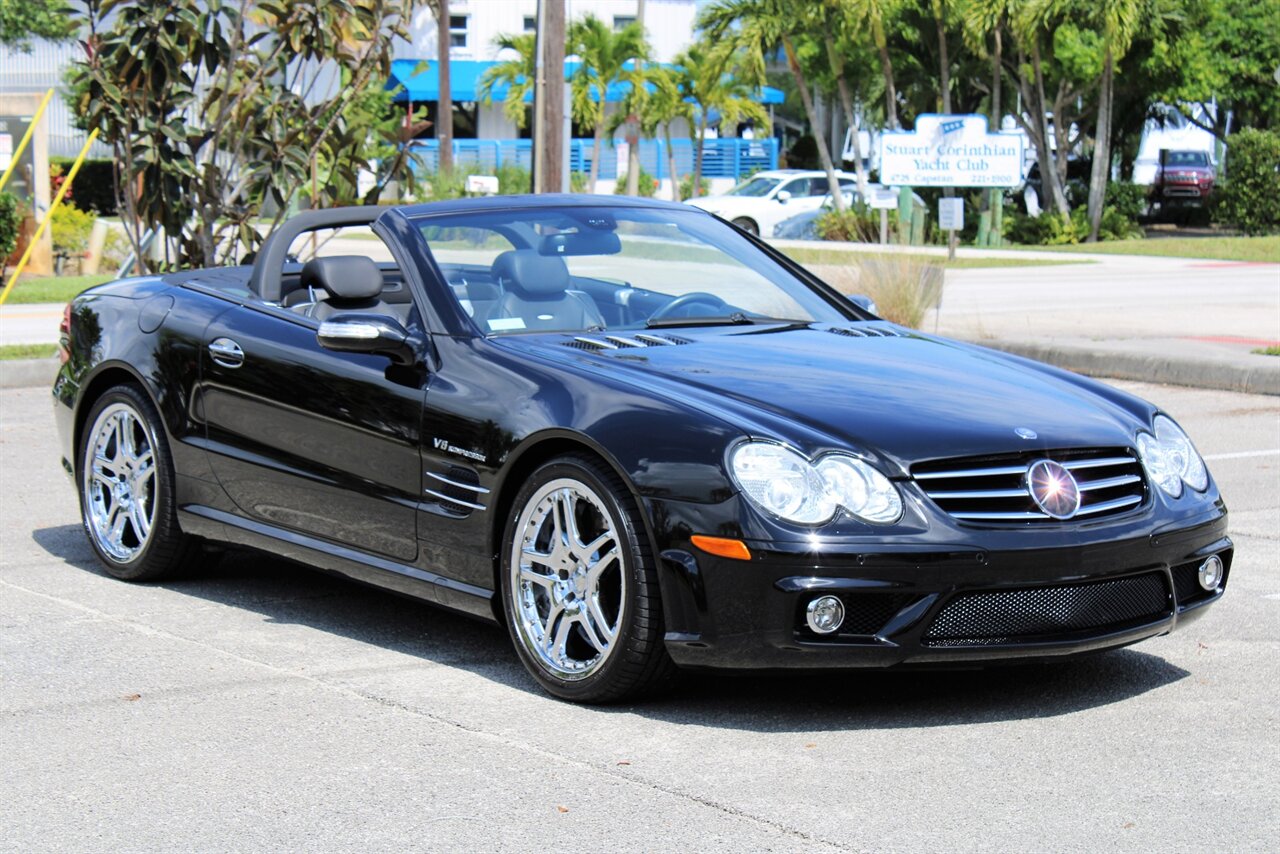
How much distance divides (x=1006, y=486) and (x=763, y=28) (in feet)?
107

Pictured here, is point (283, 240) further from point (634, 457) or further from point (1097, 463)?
point (1097, 463)

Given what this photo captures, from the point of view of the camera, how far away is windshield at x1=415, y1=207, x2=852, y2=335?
20.0ft

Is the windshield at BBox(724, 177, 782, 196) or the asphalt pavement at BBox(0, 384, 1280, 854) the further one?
the windshield at BBox(724, 177, 782, 196)

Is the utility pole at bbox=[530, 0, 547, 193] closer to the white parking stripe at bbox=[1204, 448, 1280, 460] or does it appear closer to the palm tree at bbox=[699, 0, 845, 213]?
the white parking stripe at bbox=[1204, 448, 1280, 460]

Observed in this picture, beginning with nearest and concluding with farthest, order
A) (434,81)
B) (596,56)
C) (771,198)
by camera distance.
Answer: (771,198) → (596,56) → (434,81)

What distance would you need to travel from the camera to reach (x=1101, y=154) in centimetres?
3625

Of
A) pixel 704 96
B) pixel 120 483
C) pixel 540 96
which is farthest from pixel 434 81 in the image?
pixel 120 483

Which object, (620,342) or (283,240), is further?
(283,240)

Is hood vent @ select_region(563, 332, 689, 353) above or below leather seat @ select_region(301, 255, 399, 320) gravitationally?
below

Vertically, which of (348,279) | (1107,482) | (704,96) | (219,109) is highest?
(704,96)

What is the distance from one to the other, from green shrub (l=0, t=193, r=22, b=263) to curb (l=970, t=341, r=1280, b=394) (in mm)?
13031

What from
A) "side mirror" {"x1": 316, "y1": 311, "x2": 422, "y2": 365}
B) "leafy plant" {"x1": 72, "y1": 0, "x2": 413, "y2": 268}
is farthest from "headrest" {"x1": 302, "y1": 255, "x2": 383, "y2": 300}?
"leafy plant" {"x1": 72, "y1": 0, "x2": 413, "y2": 268}

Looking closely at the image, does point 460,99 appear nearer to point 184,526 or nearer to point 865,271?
point 865,271

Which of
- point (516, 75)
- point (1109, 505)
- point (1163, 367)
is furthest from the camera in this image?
point (516, 75)
